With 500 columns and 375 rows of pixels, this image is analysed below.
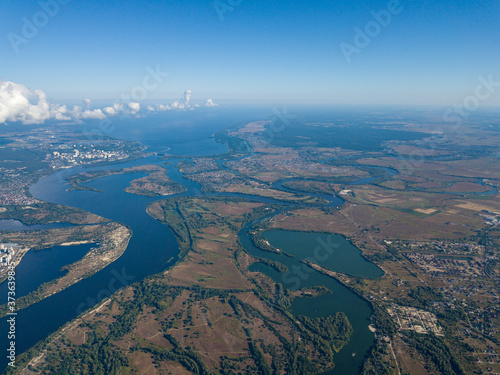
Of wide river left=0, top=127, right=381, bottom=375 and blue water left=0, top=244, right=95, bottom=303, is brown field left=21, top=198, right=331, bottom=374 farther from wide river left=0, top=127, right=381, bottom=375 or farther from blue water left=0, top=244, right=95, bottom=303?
blue water left=0, top=244, right=95, bottom=303

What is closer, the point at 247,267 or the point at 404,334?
the point at 404,334

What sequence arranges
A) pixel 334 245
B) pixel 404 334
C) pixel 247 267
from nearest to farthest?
pixel 404 334
pixel 247 267
pixel 334 245

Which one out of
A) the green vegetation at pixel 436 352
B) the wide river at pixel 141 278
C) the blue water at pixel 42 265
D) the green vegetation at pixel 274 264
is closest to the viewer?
the green vegetation at pixel 436 352

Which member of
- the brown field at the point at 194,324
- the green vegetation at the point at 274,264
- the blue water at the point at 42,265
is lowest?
the brown field at the point at 194,324

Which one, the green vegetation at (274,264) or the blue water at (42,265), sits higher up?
the blue water at (42,265)

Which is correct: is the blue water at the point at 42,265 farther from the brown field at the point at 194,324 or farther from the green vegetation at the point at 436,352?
the green vegetation at the point at 436,352

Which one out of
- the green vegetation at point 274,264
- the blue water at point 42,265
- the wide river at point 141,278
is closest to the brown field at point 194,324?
the green vegetation at point 274,264

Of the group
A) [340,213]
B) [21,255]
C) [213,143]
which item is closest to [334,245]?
[340,213]

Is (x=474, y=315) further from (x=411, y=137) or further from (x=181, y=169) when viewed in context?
(x=411, y=137)

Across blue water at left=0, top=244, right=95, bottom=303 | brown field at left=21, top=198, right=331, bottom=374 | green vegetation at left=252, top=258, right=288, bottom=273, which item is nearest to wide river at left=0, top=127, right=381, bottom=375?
green vegetation at left=252, top=258, right=288, bottom=273

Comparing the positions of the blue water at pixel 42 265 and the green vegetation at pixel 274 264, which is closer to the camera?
the blue water at pixel 42 265
